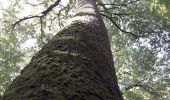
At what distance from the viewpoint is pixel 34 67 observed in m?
2.04

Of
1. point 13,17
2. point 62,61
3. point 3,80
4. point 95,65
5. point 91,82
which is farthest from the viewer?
point 13,17

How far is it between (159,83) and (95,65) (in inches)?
630

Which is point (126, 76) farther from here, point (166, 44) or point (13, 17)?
point (13, 17)

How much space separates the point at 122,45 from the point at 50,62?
15921 millimetres

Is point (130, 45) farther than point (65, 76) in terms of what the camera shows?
Yes

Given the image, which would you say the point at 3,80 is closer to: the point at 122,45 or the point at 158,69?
the point at 122,45

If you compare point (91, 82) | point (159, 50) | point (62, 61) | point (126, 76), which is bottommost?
point (126, 76)

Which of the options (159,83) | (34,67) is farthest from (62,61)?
(159,83)

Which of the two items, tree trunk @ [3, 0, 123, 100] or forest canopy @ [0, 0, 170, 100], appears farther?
forest canopy @ [0, 0, 170, 100]

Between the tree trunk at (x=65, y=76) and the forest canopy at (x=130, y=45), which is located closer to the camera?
the tree trunk at (x=65, y=76)

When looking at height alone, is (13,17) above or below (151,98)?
above

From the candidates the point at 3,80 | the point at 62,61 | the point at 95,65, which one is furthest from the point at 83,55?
the point at 3,80

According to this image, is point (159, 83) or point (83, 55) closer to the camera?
point (83, 55)

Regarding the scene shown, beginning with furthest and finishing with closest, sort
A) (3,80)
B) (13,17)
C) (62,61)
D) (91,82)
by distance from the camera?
(13,17) → (3,80) → (62,61) → (91,82)
